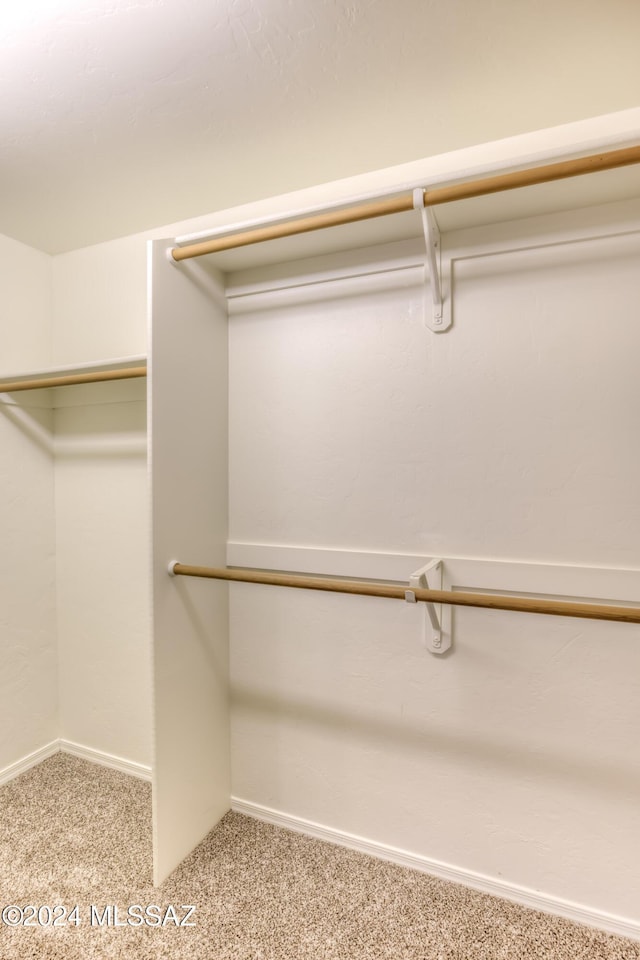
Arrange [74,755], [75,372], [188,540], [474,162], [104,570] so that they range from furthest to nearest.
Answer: [74,755] < [104,570] < [75,372] < [188,540] < [474,162]

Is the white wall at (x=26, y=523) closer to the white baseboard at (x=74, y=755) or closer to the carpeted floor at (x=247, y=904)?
the white baseboard at (x=74, y=755)

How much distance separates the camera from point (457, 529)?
1.57 metres

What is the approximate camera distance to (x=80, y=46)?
3.92 feet

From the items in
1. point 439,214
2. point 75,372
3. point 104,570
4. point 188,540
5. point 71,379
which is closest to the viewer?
point 439,214

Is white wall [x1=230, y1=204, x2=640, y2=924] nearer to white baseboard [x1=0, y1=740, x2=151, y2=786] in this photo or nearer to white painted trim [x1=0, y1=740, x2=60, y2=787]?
white baseboard [x1=0, y1=740, x2=151, y2=786]

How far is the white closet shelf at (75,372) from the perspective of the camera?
5.84ft

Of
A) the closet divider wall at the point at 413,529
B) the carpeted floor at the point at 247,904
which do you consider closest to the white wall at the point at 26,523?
the carpeted floor at the point at 247,904

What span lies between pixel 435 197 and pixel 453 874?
1.95 meters

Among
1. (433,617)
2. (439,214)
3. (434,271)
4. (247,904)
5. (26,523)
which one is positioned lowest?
(247,904)

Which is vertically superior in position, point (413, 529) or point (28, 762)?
point (413, 529)

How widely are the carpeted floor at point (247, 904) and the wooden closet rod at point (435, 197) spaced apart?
1.93 meters

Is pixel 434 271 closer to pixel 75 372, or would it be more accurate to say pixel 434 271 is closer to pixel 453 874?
pixel 75 372

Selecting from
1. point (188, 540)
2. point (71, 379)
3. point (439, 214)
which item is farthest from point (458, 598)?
point (71, 379)

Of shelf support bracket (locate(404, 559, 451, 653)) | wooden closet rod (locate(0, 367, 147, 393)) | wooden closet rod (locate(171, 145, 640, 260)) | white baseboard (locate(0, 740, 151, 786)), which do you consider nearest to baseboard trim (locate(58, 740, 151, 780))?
white baseboard (locate(0, 740, 151, 786))
